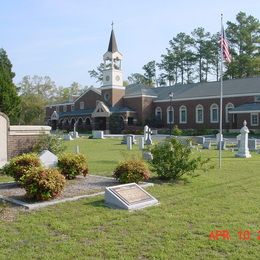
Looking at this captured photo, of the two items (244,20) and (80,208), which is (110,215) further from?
(244,20)

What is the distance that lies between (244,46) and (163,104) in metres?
20.2

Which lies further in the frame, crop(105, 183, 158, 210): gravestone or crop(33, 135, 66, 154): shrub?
crop(33, 135, 66, 154): shrub

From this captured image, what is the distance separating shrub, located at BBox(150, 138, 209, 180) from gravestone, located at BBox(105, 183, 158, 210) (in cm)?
283

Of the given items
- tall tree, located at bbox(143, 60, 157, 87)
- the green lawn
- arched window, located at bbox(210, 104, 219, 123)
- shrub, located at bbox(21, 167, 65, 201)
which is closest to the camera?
the green lawn

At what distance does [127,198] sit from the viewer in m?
8.38

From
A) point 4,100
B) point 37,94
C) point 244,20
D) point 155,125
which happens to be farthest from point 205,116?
point 37,94

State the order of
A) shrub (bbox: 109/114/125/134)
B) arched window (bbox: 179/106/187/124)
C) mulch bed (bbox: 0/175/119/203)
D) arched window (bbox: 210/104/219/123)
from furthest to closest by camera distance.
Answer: shrub (bbox: 109/114/125/134), arched window (bbox: 179/106/187/124), arched window (bbox: 210/104/219/123), mulch bed (bbox: 0/175/119/203)

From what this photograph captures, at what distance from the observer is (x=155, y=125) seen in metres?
58.8

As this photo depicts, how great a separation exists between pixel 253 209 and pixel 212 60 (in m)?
72.2

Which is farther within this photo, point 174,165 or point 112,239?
point 174,165

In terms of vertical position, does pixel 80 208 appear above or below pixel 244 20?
below

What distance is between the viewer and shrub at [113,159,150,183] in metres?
10.5

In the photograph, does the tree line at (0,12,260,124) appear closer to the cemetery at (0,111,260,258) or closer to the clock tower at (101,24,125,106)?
the clock tower at (101,24,125,106)

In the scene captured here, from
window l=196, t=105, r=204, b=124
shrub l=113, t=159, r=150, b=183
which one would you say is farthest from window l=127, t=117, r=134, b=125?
shrub l=113, t=159, r=150, b=183
